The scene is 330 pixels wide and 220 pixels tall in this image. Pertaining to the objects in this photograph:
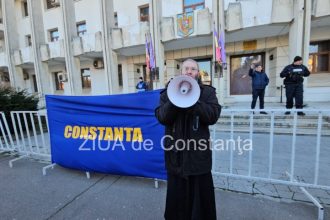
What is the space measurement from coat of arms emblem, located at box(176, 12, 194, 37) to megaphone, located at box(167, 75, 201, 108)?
831 cm

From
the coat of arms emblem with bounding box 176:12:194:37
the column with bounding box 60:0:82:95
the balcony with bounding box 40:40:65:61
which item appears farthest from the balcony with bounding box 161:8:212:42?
the balcony with bounding box 40:40:65:61

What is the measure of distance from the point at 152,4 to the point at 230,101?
21.3ft

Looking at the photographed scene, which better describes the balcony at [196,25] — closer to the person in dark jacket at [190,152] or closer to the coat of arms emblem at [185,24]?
the coat of arms emblem at [185,24]

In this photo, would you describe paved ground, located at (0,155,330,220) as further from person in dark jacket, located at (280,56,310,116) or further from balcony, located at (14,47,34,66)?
balcony, located at (14,47,34,66)

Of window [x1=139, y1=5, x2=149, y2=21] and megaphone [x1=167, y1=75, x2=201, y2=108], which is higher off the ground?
window [x1=139, y1=5, x2=149, y2=21]

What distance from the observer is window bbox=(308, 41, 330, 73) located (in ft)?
29.1

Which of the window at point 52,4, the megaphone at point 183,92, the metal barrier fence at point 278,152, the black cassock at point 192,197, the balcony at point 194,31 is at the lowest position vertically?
the metal barrier fence at point 278,152

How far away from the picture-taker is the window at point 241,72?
10242 mm

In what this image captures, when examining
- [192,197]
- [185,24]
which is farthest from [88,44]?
[192,197]

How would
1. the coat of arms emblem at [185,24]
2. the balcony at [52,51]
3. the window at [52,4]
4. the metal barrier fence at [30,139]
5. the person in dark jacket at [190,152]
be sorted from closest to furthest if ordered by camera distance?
the person in dark jacket at [190,152], the metal barrier fence at [30,139], the coat of arms emblem at [185,24], the balcony at [52,51], the window at [52,4]

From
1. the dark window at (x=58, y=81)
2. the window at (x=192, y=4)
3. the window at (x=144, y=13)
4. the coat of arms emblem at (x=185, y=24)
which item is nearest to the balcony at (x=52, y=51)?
the dark window at (x=58, y=81)

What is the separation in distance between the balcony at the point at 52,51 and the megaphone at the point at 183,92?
43.8ft

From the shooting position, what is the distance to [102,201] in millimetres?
2438

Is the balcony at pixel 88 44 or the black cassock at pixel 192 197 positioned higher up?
the balcony at pixel 88 44
